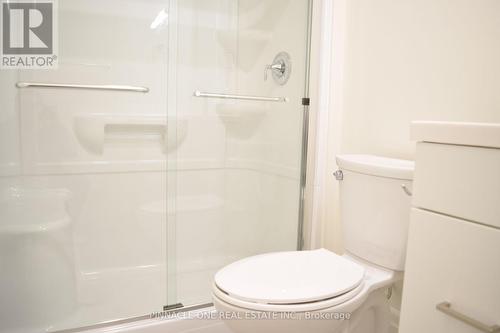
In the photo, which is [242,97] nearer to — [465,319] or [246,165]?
[246,165]

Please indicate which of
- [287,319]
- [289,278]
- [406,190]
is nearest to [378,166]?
[406,190]

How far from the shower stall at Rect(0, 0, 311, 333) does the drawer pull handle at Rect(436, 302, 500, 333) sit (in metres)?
1.04

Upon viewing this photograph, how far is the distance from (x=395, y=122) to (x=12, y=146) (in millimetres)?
1653

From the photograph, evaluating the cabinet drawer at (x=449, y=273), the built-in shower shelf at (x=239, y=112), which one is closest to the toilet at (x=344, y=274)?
the cabinet drawer at (x=449, y=273)

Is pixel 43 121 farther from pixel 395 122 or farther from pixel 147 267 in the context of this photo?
pixel 395 122

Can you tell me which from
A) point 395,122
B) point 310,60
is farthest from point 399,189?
point 310,60

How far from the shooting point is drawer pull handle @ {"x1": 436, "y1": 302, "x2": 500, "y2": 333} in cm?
73

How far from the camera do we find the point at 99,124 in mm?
1853

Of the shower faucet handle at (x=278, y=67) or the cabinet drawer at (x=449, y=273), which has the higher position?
the shower faucet handle at (x=278, y=67)

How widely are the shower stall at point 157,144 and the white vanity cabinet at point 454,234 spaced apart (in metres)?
0.96

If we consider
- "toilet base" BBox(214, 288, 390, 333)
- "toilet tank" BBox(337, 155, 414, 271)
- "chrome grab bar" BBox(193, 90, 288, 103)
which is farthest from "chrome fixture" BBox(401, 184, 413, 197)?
"chrome grab bar" BBox(193, 90, 288, 103)

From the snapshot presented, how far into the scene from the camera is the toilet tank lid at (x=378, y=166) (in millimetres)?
1115

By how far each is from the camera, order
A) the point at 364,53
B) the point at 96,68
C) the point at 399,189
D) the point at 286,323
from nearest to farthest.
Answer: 1. the point at 286,323
2. the point at 399,189
3. the point at 364,53
4. the point at 96,68
